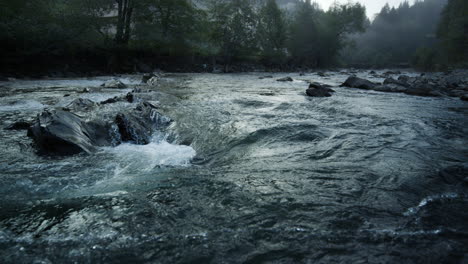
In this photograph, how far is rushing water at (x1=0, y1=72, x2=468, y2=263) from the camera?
1.87m

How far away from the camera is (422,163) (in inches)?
141

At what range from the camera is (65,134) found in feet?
12.9

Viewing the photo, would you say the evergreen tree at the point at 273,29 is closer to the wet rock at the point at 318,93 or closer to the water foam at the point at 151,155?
the wet rock at the point at 318,93

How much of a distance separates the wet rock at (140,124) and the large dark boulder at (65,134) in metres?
0.28

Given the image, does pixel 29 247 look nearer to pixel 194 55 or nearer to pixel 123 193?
pixel 123 193

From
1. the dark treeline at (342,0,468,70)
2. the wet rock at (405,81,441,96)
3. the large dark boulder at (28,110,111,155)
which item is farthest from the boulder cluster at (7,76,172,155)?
the dark treeline at (342,0,468,70)

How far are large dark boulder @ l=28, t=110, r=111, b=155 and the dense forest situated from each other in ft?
47.6

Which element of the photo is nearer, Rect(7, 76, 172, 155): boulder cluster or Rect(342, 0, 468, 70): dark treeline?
Rect(7, 76, 172, 155): boulder cluster

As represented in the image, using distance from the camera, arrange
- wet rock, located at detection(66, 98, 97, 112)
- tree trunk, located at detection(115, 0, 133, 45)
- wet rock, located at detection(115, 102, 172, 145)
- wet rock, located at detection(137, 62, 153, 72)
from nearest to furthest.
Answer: wet rock, located at detection(115, 102, 172, 145), wet rock, located at detection(66, 98, 97, 112), wet rock, located at detection(137, 62, 153, 72), tree trunk, located at detection(115, 0, 133, 45)

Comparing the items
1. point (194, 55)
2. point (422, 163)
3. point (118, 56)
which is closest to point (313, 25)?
point (194, 55)

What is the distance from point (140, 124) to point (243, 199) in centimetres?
329

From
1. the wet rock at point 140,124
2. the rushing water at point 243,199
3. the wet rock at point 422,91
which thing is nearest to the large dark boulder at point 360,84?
the wet rock at point 422,91

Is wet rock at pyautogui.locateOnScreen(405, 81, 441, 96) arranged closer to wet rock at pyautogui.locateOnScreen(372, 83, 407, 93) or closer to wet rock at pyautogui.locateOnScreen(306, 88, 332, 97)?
wet rock at pyautogui.locateOnScreen(372, 83, 407, 93)

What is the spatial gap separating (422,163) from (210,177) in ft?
9.37
